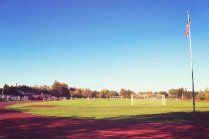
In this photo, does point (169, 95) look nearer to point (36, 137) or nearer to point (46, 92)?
point (46, 92)

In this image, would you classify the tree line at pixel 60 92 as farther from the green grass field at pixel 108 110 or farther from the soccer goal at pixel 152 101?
the green grass field at pixel 108 110

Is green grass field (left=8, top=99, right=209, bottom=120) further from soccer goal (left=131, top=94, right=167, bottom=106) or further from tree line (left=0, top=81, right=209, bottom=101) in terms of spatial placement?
tree line (left=0, top=81, right=209, bottom=101)

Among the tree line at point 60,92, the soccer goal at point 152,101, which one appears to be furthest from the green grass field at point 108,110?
the tree line at point 60,92

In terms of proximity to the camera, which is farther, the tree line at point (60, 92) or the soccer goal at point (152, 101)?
the tree line at point (60, 92)

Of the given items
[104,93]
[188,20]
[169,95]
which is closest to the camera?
[188,20]

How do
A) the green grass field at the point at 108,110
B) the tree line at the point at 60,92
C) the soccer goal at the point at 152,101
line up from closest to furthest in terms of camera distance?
1. the green grass field at the point at 108,110
2. the soccer goal at the point at 152,101
3. the tree line at the point at 60,92

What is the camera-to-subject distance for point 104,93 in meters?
138

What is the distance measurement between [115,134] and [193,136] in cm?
457

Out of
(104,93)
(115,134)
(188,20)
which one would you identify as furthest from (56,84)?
(115,134)

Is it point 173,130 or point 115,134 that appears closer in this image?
point 115,134

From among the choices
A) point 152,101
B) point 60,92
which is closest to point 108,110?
point 152,101

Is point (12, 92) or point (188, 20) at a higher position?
point (188, 20)

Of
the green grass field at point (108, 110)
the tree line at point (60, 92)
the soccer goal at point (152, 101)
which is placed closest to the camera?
the green grass field at point (108, 110)

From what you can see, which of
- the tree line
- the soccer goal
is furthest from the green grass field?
the tree line
